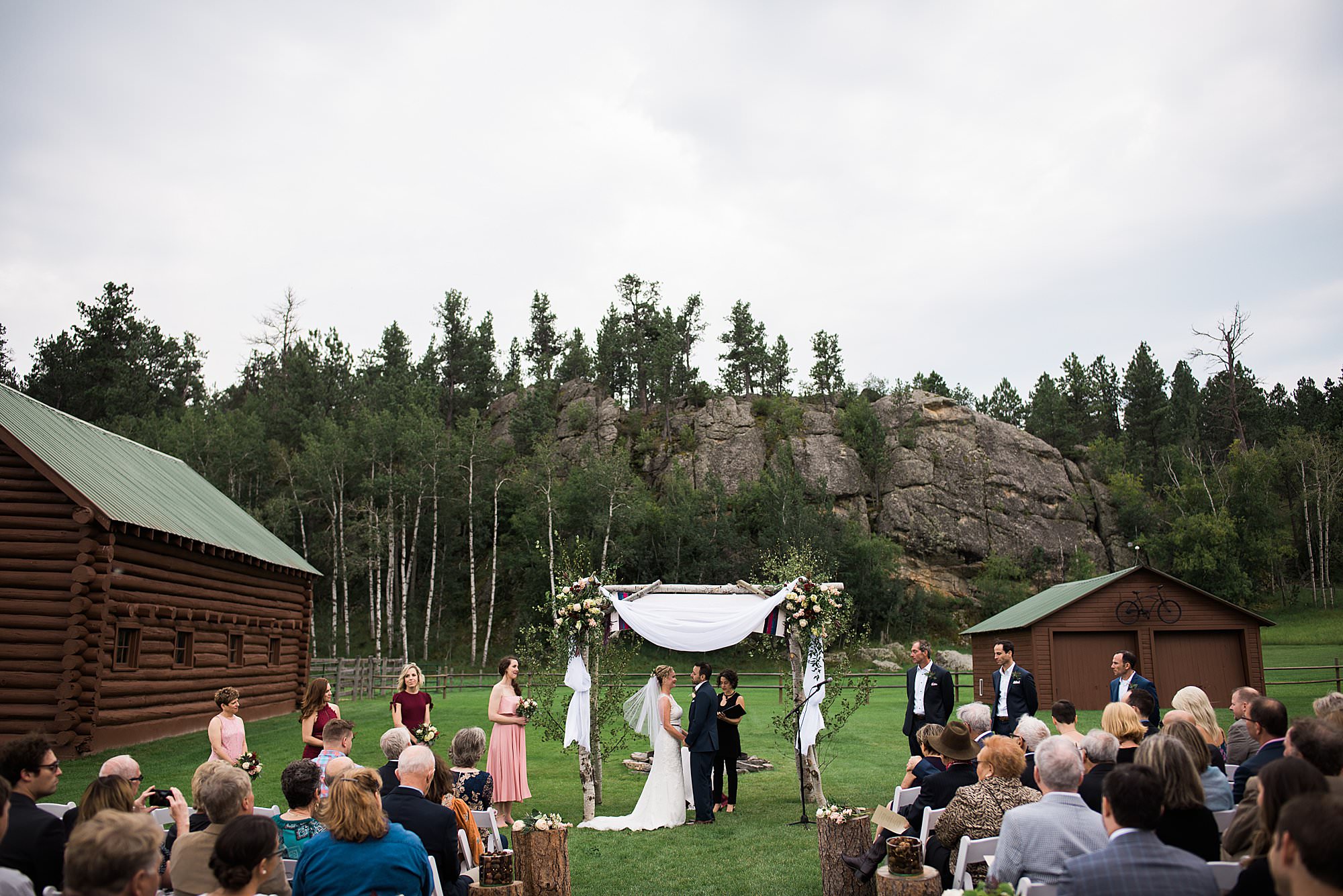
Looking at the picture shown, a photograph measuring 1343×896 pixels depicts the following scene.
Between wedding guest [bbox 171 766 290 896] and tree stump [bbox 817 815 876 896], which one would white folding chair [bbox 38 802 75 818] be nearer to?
wedding guest [bbox 171 766 290 896]

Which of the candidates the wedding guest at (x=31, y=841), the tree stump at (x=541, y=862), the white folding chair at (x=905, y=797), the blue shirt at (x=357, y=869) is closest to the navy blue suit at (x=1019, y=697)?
the white folding chair at (x=905, y=797)

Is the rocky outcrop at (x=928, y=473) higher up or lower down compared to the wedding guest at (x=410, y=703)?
higher up

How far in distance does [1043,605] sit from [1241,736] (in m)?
21.5

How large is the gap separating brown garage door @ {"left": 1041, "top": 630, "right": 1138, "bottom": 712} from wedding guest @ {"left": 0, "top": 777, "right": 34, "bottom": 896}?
26.2m

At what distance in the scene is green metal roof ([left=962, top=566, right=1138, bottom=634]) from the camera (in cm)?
2555

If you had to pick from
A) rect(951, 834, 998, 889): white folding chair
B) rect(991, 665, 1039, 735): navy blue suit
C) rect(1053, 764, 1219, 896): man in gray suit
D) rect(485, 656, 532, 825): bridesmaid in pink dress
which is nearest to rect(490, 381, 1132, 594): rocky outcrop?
rect(991, 665, 1039, 735): navy blue suit

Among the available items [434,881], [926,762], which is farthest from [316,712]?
[926,762]

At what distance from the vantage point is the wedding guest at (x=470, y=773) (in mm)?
6824

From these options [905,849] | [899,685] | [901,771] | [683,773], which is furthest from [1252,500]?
[905,849]

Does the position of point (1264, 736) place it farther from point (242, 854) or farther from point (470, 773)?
point (242, 854)

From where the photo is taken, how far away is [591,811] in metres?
10.8

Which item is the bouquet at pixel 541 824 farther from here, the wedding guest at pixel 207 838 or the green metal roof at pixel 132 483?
the green metal roof at pixel 132 483

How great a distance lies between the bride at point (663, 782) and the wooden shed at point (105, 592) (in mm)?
10533

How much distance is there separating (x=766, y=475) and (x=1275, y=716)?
41460 mm
